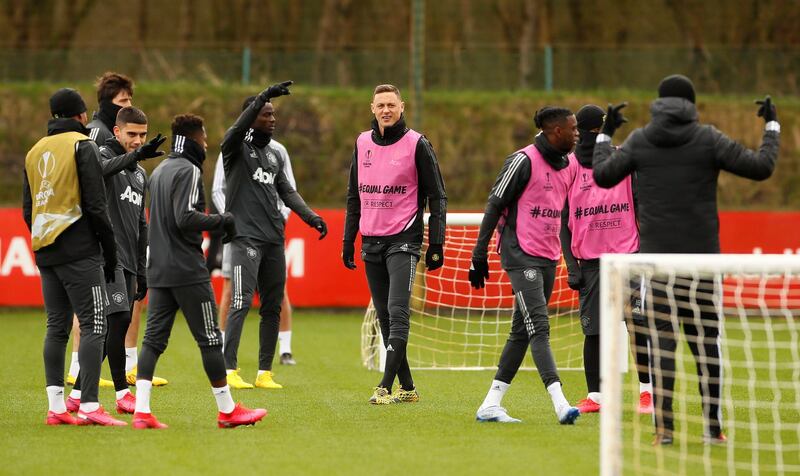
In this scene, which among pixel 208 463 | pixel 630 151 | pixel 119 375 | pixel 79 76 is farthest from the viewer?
pixel 79 76

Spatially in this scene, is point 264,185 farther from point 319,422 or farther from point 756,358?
point 756,358

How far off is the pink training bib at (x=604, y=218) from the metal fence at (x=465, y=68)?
1619 centimetres

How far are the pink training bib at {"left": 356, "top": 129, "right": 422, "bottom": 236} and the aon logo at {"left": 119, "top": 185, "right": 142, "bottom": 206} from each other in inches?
62.2

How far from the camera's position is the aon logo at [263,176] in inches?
374

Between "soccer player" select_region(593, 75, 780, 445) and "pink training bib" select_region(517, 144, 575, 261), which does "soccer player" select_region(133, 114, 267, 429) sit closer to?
"pink training bib" select_region(517, 144, 575, 261)

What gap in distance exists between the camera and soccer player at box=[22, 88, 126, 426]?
7.38 metres

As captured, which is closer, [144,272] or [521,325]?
[521,325]

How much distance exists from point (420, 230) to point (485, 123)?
1606 cm

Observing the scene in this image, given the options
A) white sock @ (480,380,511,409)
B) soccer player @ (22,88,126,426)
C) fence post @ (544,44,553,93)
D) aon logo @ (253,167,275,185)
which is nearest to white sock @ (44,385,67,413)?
soccer player @ (22,88,126,426)

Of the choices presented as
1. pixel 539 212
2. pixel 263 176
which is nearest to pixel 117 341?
pixel 263 176

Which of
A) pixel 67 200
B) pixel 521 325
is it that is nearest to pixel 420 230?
pixel 521 325

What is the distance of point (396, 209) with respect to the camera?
28.6 feet

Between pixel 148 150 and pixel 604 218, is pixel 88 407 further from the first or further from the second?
pixel 604 218

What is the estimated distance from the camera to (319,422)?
7.80 metres
